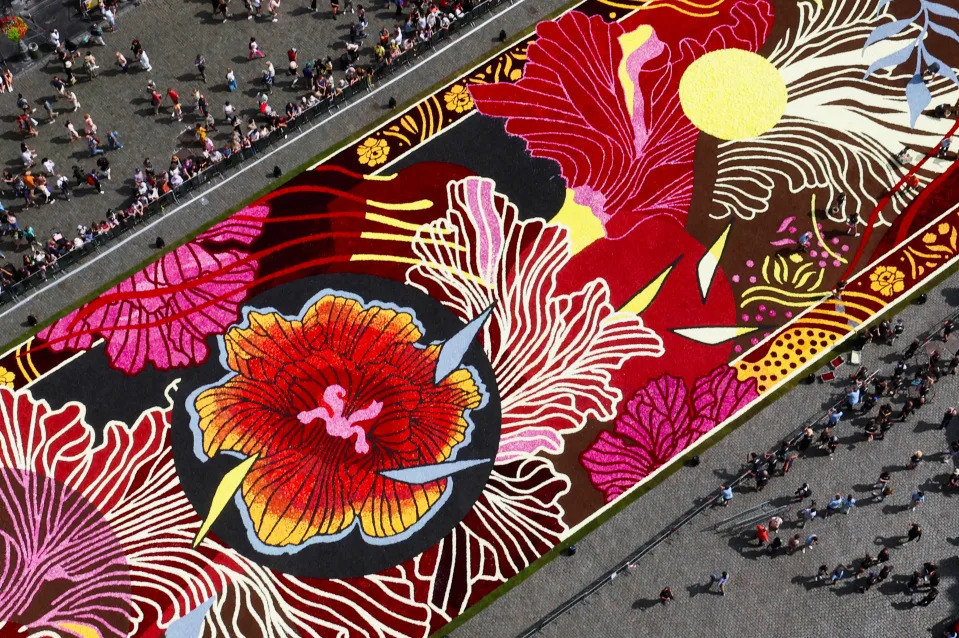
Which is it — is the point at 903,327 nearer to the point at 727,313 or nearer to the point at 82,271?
the point at 727,313

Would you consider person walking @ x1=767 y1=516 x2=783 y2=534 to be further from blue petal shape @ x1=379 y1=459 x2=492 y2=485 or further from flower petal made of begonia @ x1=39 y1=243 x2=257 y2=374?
flower petal made of begonia @ x1=39 y1=243 x2=257 y2=374

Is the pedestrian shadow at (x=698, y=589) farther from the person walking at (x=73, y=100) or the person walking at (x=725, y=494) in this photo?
the person walking at (x=73, y=100)

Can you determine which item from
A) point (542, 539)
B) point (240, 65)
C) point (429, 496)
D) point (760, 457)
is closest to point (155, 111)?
point (240, 65)

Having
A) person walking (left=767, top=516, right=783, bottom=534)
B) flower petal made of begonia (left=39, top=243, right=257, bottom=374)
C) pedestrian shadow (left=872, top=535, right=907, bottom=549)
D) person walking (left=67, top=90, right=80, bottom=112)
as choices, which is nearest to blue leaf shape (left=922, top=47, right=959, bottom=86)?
pedestrian shadow (left=872, top=535, right=907, bottom=549)

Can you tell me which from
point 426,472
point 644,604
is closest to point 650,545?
point 644,604

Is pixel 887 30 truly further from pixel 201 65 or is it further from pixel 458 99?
pixel 201 65

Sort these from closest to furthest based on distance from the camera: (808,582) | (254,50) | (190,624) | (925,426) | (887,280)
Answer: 1. (190,624)
2. (808,582)
3. (925,426)
4. (887,280)
5. (254,50)
